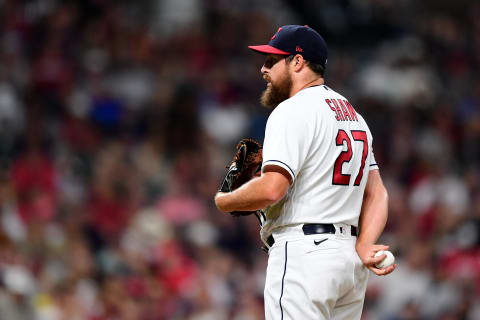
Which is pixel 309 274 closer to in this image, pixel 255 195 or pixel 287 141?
pixel 255 195

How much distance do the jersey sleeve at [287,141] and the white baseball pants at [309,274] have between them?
30 cm

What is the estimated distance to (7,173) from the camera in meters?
8.41

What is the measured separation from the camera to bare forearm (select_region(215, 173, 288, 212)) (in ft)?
10.6

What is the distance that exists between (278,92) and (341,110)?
30 centimetres

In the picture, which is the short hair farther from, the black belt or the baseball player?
the black belt

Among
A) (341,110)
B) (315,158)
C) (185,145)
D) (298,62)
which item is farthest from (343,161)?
(185,145)

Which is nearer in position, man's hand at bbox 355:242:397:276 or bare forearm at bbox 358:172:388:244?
man's hand at bbox 355:242:397:276

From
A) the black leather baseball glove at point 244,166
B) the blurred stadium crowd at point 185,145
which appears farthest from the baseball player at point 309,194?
the blurred stadium crowd at point 185,145

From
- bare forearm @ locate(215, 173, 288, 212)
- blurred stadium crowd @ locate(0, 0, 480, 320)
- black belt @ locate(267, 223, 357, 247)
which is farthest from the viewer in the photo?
blurred stadium crowd @ locate(0, 0, 480, 320)

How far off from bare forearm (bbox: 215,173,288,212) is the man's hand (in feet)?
1.61

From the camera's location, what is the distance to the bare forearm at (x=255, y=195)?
3.23 metres

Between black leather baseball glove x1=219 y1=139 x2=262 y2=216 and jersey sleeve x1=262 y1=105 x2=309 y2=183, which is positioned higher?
jersey sleeve x1=262 y1=105 x2=309 y2=183

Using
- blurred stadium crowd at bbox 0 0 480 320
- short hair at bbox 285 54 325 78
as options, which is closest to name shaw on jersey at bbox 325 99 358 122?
short hair at bbox 285 54 325 78

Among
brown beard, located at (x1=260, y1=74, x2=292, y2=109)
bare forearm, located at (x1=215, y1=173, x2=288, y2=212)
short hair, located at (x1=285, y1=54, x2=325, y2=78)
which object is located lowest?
bare forearm, located at (x1=215, y1=173, x2=288, y2=212)
